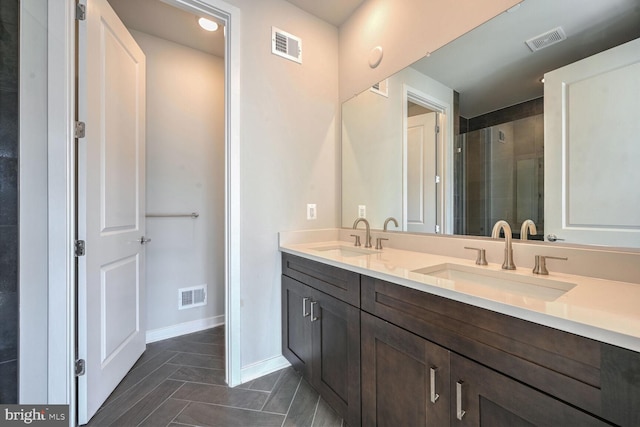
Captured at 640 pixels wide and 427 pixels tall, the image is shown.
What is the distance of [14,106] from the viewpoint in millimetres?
1154

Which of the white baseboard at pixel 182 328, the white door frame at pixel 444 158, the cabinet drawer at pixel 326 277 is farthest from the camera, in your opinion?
the white baseboard at pixel 182 328

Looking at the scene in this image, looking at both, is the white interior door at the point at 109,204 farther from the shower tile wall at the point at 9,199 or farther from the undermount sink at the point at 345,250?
the undermount sink at the point at 345,250

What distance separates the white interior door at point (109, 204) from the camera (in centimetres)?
135

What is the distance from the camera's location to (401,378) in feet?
3.21

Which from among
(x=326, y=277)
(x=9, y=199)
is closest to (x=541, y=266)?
(x=326, y=277)

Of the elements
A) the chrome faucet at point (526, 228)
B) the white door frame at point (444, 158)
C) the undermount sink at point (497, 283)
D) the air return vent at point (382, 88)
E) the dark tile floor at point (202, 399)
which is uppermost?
the air return vent at point (382, 88)

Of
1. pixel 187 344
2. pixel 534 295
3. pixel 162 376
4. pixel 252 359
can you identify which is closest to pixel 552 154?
pixel 534 295

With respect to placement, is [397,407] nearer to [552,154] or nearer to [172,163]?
[552,154]

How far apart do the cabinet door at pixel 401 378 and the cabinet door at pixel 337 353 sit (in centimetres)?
6

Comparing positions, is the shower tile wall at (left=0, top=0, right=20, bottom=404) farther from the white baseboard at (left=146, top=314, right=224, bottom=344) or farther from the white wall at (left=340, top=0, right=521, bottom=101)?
the white wall at (left=340, top=0, right=521, bottom=101)

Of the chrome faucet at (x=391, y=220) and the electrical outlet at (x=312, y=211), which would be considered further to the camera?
the electrical outlet at (x=312, y=211)

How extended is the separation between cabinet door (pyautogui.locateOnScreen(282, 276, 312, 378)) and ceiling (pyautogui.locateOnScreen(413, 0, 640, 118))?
4.60ft

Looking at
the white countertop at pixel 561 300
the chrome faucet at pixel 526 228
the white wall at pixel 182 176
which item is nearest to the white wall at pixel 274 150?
the white countertop at pixel 561 300
